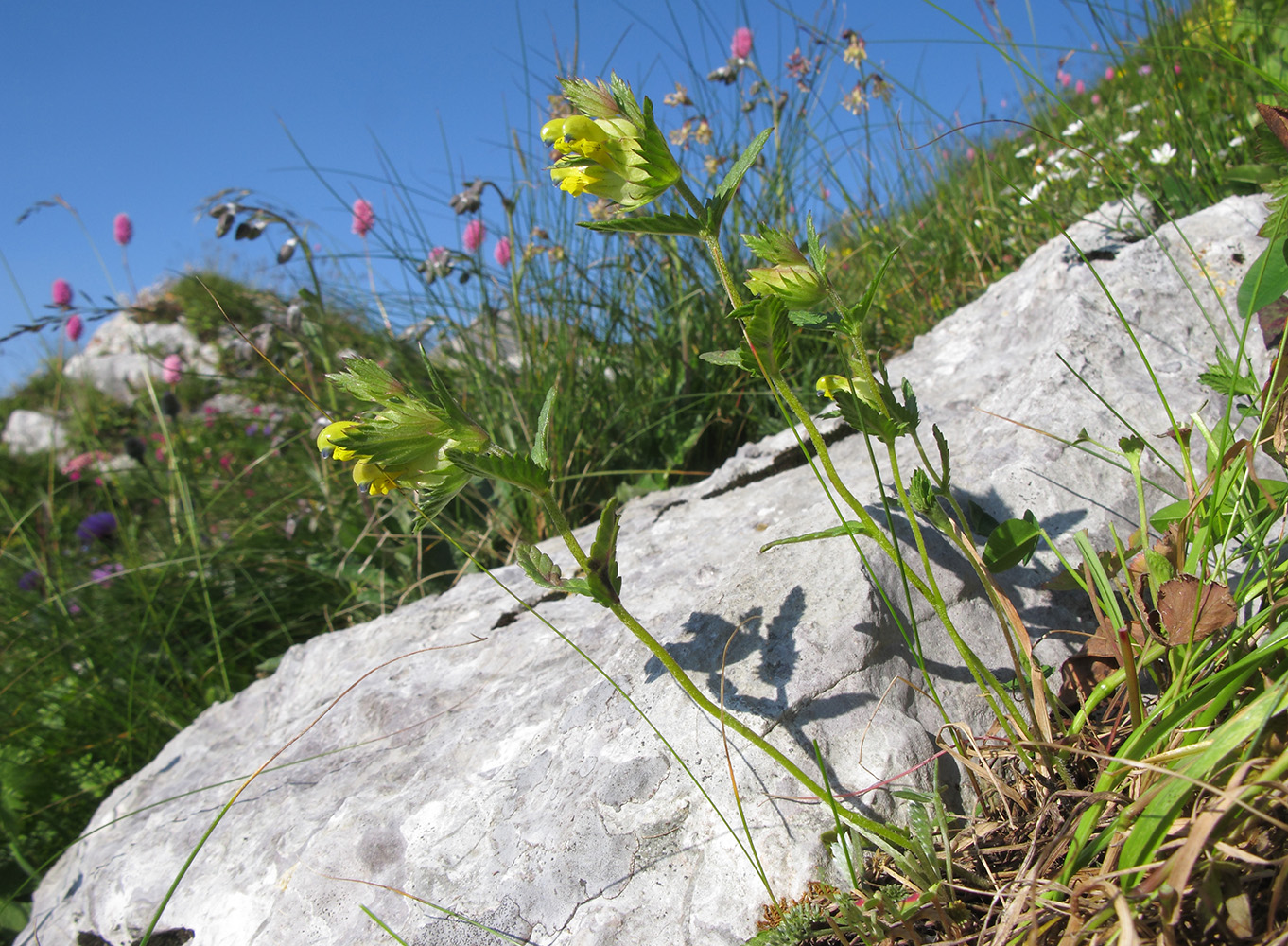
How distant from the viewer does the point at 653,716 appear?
3.96 ft

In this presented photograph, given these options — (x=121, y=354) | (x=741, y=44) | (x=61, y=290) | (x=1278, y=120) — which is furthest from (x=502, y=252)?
(x=121, y=354)

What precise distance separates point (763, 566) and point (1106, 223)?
5.15 ft

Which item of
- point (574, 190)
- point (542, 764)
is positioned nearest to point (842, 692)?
point (542, 764)

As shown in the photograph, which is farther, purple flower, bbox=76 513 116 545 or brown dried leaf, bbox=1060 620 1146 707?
purple flower, bbox=76 513 116 545

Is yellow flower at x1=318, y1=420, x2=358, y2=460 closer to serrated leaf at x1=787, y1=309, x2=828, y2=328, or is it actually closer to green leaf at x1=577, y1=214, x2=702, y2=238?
green leaf at x1=577, y1=214, x2=702, y2=238

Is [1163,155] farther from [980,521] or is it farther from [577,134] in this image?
[577,134]

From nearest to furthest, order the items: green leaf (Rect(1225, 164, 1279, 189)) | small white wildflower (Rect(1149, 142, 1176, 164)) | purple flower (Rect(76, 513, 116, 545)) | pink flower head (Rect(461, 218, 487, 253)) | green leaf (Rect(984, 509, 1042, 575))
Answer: green leaf (Rect(984, 509, 1042, 575)) < green leaf (Rect(1225, 164, 1279, 189)) < small white wildflower (Rect(1149, 142, 1176, 164)) < pink flower head (Rect(461, 218, 487, 253)) < purple flower (Rect(76, 513, 116, 545))

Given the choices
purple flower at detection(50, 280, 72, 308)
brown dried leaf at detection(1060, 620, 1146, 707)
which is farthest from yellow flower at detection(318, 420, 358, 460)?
purple flower at detection(50, 280, 72, 308)

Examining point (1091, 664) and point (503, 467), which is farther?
point (1091, 664)

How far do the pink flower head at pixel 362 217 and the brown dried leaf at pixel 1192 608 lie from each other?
280 cm

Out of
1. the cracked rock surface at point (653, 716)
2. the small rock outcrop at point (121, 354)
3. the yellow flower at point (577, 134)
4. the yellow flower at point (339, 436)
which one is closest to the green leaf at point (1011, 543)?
the cracked rock surface at point (653, 716)

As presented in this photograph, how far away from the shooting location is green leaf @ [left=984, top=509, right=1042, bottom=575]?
1181 millimetres

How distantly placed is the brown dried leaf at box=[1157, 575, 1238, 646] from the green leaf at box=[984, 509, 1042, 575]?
20 centimetres

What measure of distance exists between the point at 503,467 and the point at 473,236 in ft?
7.02
